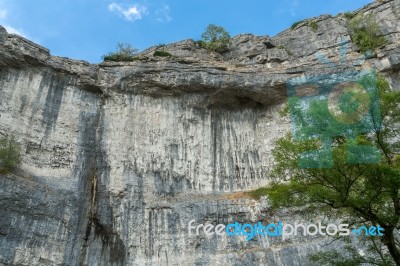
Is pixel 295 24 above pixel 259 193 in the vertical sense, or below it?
above

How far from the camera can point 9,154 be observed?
19.1m

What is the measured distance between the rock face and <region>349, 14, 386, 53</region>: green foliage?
1.73 feet

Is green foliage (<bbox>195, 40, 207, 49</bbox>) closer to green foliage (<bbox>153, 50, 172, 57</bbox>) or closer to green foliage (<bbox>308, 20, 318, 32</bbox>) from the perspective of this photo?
green foliage (<bbox>153, 50, 172, 57</bbox>)

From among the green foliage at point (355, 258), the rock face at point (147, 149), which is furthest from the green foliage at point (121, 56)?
the green foliage at point (355, 258)

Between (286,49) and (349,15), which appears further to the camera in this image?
(349,15)

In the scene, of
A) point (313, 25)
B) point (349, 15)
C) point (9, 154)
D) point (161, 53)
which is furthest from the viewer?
point (349, 15)

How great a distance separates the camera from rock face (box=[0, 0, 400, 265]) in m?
18.6

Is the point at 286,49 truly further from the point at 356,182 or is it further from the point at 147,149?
the point at 356,182

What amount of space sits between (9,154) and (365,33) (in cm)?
2082

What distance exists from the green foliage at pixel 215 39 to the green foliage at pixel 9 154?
14856 mm

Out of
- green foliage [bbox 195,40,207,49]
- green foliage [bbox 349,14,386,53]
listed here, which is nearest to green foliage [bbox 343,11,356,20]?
green foliage [bbox 349,14,386,53]

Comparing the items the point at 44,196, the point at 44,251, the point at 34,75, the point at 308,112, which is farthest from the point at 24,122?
the point at 308,112

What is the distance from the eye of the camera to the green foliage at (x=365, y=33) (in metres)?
24.9

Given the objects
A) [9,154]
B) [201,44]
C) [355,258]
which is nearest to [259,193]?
[355,258]
